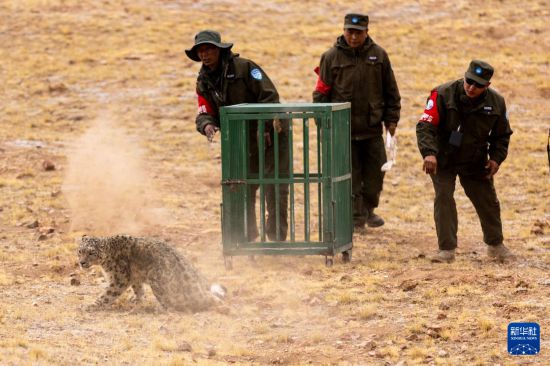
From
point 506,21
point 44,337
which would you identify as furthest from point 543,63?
point 44,337

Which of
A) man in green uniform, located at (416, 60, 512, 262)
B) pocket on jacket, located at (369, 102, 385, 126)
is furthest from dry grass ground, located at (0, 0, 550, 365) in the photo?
pocket on jacket, located at (369, 102, 385, 126)

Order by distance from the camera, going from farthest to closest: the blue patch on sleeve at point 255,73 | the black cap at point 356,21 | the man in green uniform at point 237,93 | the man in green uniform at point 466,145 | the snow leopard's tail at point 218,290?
the black cap at point 356,21 < the blue patch on sleeve at point 255,73 < the man in green uniform at point 237,93 < the man in green uniform at point 466,145 < the snow leopard's tail at point 218,290

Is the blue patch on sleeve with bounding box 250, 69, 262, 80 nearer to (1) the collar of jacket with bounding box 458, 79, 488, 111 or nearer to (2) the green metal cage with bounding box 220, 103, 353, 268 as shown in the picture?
(2) the green metal cage with bounding box 220, 103, 353, 268

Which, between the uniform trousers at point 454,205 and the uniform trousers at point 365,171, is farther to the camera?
the uniform trousers at point 365,171

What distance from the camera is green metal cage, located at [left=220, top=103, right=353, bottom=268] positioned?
10.3 meters

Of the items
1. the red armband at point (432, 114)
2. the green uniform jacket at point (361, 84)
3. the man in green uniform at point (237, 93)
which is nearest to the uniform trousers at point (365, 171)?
the green uniform jacket at point (361, 84)

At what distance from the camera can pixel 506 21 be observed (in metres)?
27.3

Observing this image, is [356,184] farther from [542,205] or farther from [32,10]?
[32,10]

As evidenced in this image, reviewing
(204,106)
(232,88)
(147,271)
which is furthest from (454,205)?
(147,271)

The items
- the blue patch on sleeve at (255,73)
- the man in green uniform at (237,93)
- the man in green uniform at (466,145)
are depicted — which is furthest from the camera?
the blue patch on sleeve at (255,73)

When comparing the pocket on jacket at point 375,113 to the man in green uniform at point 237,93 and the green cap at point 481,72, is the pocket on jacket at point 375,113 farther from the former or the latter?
the green cap at point 481,72

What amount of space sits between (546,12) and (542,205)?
14.3 m

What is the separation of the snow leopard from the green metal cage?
1.42 m

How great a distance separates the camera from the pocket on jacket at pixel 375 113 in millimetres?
12188
